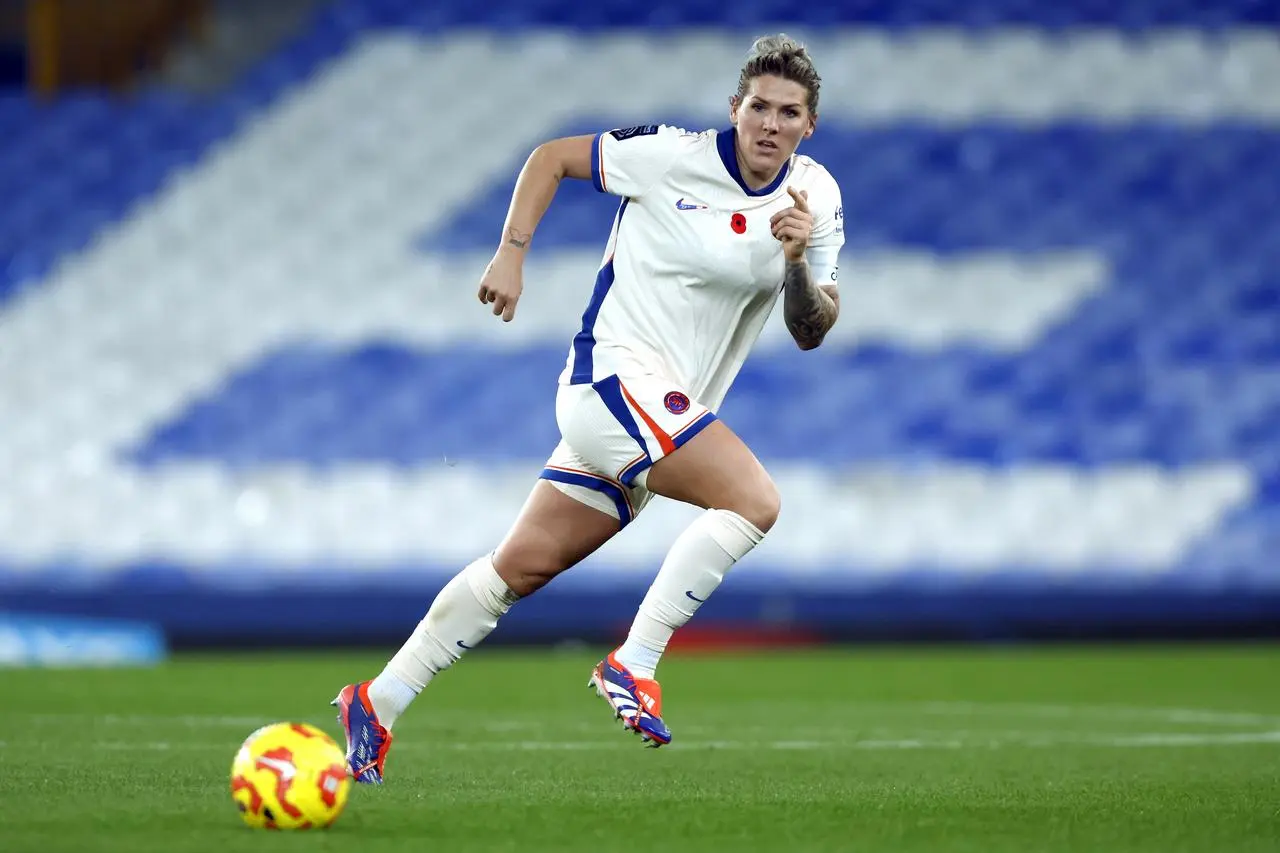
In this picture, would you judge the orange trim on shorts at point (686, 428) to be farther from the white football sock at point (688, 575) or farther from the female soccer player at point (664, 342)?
the white football sock at point (688, 575)

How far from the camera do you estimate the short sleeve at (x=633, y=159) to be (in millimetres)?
5113

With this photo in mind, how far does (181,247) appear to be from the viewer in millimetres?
15359

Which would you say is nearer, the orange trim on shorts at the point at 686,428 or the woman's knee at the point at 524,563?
the orange trim on shorts at the point at 686,428

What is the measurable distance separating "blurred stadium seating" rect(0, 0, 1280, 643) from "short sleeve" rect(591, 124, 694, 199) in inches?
295

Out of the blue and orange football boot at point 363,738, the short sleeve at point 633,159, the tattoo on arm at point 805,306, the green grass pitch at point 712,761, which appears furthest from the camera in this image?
the short sleeve at point 633,159

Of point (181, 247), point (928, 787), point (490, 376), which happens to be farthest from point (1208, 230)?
point (928, 787)

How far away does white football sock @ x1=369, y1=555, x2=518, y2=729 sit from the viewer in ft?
16.6

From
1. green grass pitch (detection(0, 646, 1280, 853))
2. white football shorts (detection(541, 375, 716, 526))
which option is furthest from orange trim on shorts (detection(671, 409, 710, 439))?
green grass pitch (detection(0, 646, 1280, 853))

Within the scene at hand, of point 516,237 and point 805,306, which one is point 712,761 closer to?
point 805,306

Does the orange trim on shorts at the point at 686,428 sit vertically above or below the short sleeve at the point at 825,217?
below

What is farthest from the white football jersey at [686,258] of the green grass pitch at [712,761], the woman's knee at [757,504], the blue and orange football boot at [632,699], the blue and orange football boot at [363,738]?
the green grass pitch at [712,761]

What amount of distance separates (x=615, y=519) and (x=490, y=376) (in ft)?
30.2

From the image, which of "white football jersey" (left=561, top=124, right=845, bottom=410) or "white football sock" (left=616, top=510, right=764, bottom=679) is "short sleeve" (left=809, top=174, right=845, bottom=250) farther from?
"white football sock" (left=616, top=510, right=764, bottom=679)

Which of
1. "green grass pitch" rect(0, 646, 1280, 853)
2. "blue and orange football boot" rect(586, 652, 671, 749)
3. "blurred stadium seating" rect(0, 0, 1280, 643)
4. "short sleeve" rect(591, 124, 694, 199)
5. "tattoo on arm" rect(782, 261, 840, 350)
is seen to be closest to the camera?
"green grass pitch" rect(0, 646, 1280, 853)
